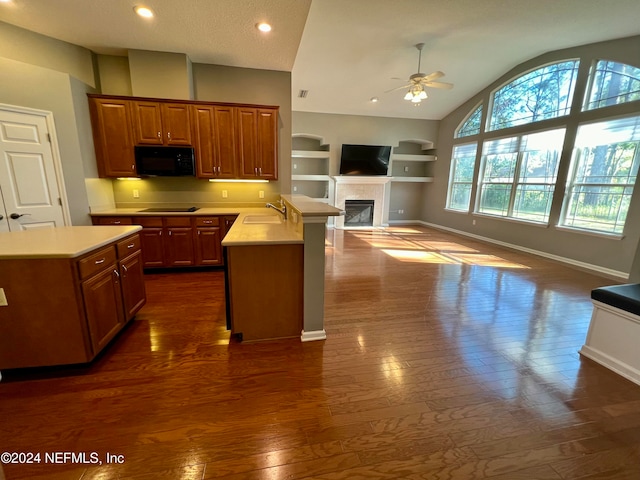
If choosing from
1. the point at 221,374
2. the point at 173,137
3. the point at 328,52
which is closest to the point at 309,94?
the point at 328,52

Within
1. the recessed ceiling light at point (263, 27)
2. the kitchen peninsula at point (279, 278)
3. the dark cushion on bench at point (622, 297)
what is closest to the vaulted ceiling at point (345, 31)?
the recessed ceiling light at point (263, 27)

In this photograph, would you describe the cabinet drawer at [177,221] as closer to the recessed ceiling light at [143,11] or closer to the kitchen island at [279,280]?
the kitchen island at [279,280]

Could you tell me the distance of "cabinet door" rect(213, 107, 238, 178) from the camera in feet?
13.0

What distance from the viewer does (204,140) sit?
157 inches

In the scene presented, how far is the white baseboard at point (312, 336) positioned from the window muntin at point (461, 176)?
21.1ft

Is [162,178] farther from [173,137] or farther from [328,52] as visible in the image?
[328,52]

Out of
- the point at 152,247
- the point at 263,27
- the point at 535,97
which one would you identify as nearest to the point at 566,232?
the point at 535,97

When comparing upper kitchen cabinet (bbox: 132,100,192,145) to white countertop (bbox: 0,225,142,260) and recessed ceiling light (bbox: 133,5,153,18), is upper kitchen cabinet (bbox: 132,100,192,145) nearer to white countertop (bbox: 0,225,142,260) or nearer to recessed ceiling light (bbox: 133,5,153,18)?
recessed ceiling light (bbox: 133,5,153,18)

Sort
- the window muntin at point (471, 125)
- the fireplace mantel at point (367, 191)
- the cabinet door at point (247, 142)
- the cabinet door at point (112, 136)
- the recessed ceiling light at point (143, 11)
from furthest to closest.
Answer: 1. the fireplace mantel at point (367, 191)
2. the window muntin at point (471, 125)
3. the cabinet door at point (247, 142)
4. the cabinet door at point (112, 136)
5. the recessed ceiling light at point (143, 11)

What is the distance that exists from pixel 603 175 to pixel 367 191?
5.04m

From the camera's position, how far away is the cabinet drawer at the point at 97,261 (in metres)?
1.87

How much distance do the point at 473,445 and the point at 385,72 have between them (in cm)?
626

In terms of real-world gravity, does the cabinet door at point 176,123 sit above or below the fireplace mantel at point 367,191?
above

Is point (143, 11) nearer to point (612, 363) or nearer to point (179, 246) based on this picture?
point (179, 246)
